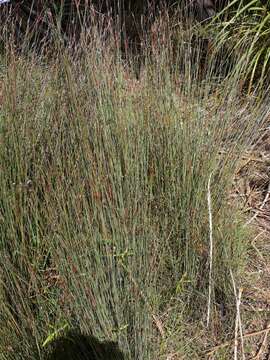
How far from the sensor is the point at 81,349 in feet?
5.79

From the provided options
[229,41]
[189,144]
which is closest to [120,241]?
[189,144]

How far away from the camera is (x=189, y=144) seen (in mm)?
2205

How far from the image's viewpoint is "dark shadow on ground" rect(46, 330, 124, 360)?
5.62 feet

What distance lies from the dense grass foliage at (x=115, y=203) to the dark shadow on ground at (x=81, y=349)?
1.0 inches

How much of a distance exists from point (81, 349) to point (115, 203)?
0.44 metres

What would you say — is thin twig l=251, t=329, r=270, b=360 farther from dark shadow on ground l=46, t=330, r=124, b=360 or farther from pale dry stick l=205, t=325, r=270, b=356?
dark shadow on ground l=46, t=330, r=124, b=360

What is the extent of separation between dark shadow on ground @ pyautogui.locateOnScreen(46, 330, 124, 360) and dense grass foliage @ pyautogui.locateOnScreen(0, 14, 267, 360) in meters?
0.03

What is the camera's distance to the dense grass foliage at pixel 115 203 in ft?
5.64

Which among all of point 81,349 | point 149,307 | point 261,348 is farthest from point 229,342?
point 81,349

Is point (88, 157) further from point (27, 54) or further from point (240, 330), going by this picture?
point (27, 54)

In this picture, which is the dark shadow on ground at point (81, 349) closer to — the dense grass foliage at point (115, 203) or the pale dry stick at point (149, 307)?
the dense grass foliage at point (115, 203)

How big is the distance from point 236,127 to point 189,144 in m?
0.29

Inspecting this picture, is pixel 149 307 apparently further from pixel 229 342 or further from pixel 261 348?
pixel 261 348

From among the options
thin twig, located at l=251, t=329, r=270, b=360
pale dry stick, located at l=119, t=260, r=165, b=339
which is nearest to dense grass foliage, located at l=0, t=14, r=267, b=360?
pale dry stick, located at l=119, t=260, r=165, b=339
